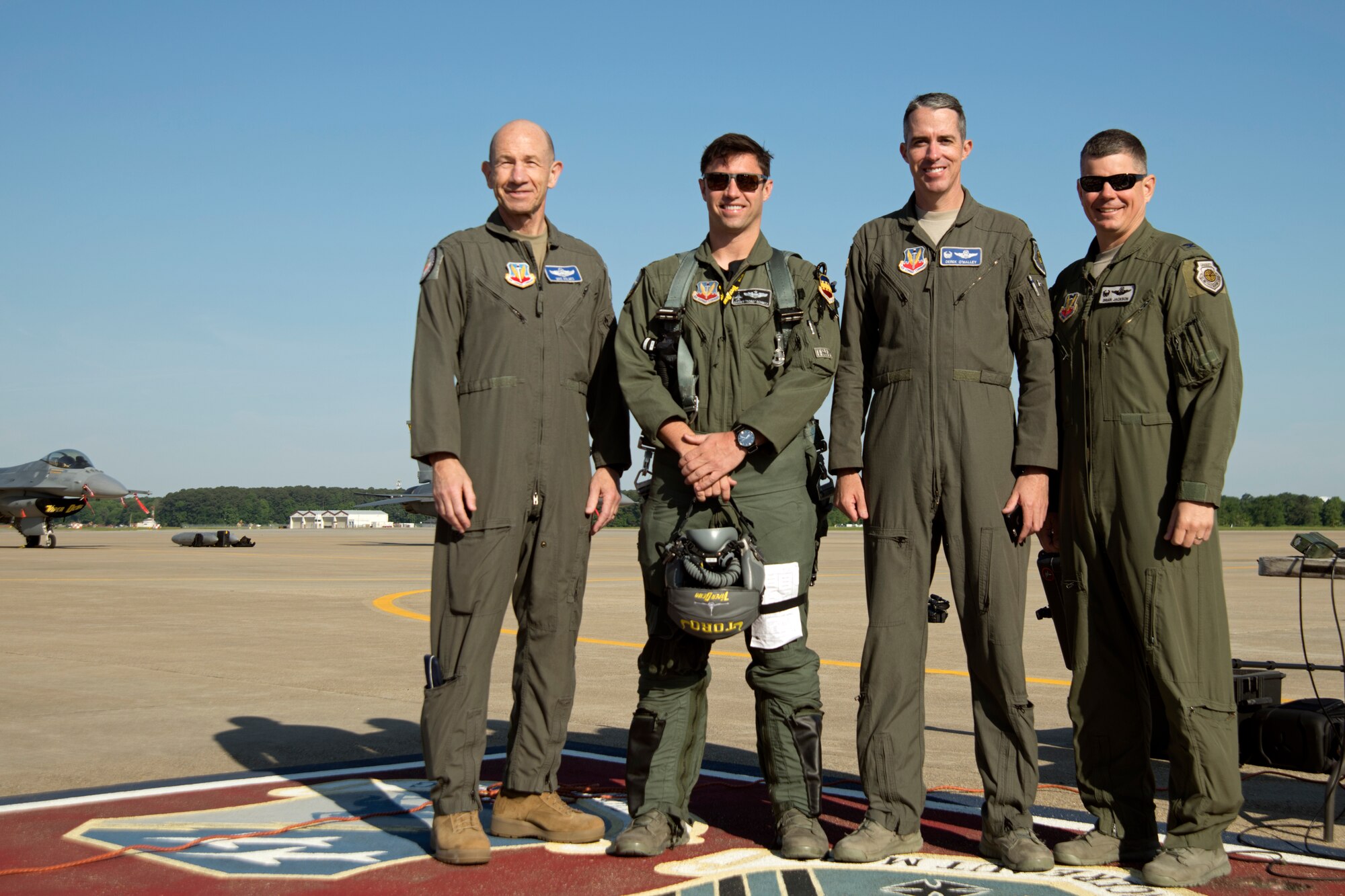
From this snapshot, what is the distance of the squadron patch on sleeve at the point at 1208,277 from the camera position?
376cm

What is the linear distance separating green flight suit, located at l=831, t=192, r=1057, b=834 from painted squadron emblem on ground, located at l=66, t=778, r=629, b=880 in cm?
126

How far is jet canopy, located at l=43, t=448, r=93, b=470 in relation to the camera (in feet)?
133

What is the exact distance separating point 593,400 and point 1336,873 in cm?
308

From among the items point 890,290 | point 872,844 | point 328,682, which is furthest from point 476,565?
point 328,682

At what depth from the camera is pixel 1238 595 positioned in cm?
1684

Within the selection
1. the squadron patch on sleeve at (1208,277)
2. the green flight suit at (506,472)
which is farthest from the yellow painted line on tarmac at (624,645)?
the squadron patch on sleeve at (1208,277)

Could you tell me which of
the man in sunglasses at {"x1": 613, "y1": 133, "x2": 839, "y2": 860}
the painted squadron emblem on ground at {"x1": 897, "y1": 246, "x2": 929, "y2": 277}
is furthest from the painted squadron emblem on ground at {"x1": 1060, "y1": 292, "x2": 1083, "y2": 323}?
the man in sunglasses at {"x1": 613, "y1": 133, "x2": 839, "y2": 860}

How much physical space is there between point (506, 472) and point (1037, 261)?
213cm

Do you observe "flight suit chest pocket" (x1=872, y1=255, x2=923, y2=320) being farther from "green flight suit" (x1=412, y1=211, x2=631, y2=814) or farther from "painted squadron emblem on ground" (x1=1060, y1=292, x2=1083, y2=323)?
"green flight suit" (x1=412, y1=211, x2=631, y2=814)

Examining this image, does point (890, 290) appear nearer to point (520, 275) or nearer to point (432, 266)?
point (520, 275)

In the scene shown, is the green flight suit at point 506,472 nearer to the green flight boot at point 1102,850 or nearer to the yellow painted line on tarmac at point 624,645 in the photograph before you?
the yellow painted line on tarmac at point 624,645

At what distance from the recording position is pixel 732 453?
12.7ft

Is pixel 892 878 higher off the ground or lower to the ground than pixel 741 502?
lower

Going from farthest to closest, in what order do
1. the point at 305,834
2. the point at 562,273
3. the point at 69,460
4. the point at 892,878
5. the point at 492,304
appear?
the point at 69,460, the point at 562,273, the point at 492,304, the point at 305,834, the point at 892,878
